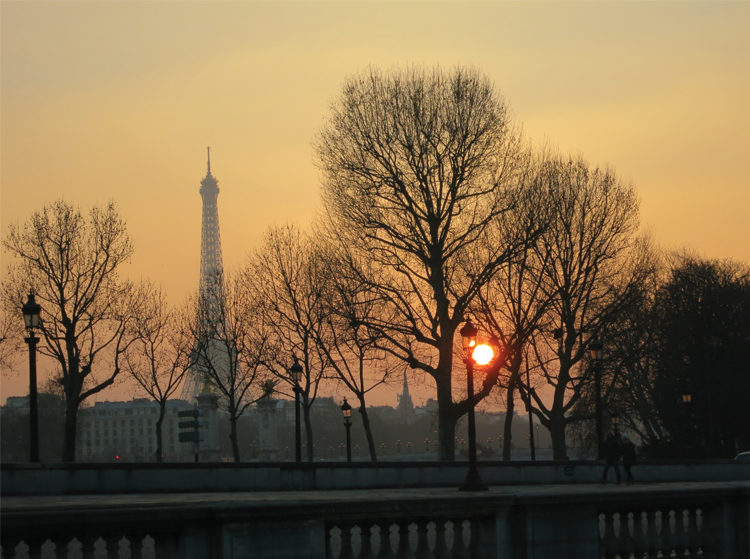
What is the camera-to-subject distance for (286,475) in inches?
1091

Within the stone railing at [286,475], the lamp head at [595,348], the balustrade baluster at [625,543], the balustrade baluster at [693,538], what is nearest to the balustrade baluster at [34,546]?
the balustrade baluster at [625,543]

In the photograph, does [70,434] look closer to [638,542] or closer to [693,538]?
[693,538]

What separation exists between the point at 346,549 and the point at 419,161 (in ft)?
101

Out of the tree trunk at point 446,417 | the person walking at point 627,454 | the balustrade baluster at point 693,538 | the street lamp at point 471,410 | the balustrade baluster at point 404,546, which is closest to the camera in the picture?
the balustrade baluster at point 404,546

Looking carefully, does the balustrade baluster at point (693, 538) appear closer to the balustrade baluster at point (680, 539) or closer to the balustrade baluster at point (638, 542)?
the balustrade baluster at point (680, 539)

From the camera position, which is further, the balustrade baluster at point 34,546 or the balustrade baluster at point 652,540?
the balustrade baluster at point 652,540

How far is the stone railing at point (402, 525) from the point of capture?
30.1ft

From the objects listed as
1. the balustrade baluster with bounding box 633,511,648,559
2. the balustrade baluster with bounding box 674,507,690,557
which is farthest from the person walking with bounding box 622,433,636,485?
the balustrade baluster with bounding box 633,511,648,559

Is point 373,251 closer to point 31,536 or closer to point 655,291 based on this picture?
point 655,291

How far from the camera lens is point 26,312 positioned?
89.0 feet

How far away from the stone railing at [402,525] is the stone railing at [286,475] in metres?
13.5

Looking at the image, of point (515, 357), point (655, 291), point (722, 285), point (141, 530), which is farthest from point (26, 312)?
point (722, 285)

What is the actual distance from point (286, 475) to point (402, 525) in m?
17.3

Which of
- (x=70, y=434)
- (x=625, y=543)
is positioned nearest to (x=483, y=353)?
(x=625, y=543)
